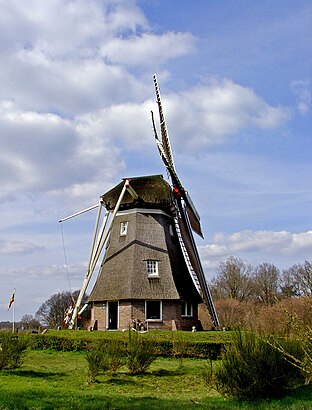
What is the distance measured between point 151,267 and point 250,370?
16.1 meters

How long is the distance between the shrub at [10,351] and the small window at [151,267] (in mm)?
11940

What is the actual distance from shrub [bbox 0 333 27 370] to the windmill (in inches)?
422

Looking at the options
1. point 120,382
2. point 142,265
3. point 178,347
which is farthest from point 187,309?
point 120,382

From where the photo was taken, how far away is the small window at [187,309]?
1050 inches

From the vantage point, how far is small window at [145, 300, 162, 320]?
25.5 m

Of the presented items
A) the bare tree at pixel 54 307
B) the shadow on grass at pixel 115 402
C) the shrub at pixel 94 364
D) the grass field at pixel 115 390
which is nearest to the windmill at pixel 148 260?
the grass field at pixel 115 390

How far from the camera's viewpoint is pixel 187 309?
27016 millimetres

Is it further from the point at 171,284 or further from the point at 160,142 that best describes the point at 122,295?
the point at 160,142

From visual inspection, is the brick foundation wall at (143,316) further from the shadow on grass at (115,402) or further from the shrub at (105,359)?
the shadow on grass at (115,402)

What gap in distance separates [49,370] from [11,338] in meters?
1.49

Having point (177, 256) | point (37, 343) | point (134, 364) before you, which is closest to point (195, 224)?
point (177, 256)

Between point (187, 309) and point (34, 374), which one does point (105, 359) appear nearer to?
point (34, 374)

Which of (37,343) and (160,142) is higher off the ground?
(160,142)

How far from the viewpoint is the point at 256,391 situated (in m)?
10.9
